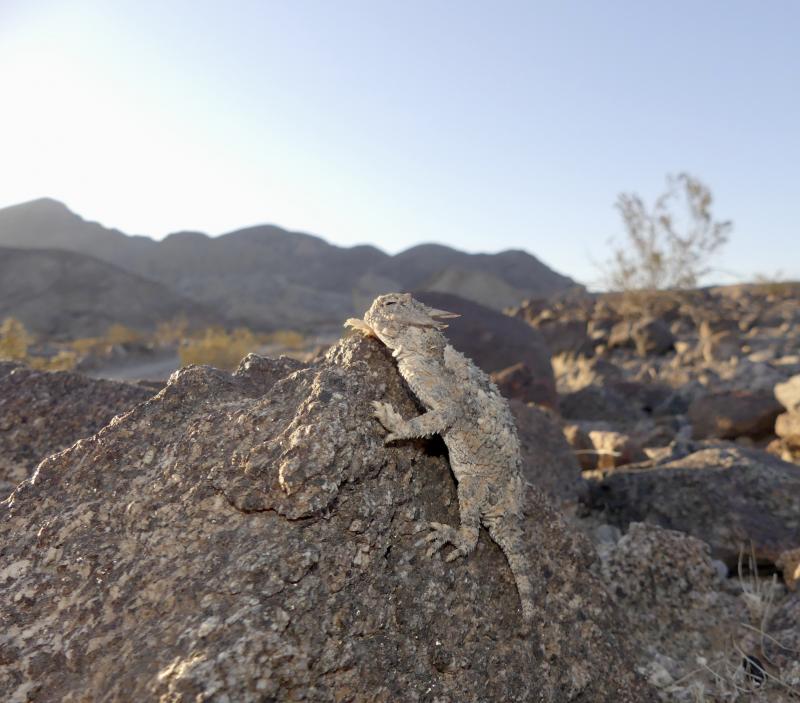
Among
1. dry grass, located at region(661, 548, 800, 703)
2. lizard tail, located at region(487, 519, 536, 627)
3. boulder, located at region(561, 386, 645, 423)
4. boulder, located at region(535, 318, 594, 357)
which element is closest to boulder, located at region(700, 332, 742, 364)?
boulder, located at region(535, 318, 594, 357)

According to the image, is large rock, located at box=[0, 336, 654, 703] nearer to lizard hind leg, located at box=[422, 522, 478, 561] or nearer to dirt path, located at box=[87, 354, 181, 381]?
lizard hind leg, located at box=[422, 522, 478, 561]

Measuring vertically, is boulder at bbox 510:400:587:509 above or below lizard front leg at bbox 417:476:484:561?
below

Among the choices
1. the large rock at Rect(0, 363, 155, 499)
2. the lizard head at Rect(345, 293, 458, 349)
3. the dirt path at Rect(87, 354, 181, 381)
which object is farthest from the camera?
the dirt path at Rect(87, 354, 181, 381)

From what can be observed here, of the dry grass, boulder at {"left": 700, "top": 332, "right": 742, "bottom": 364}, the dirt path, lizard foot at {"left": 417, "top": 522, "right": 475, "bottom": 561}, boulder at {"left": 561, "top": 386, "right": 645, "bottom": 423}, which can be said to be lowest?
the dirt path

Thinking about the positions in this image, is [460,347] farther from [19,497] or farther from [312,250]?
[312,250]

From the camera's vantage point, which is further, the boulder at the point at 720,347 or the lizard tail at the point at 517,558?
the boulder at the point at 720,347

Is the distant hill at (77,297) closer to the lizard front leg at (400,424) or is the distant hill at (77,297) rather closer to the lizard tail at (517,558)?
the lizard front leg at (400,424)

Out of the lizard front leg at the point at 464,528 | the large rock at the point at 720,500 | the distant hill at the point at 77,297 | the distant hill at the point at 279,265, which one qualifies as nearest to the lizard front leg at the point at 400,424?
the lizard front leg at the point at 464,528
